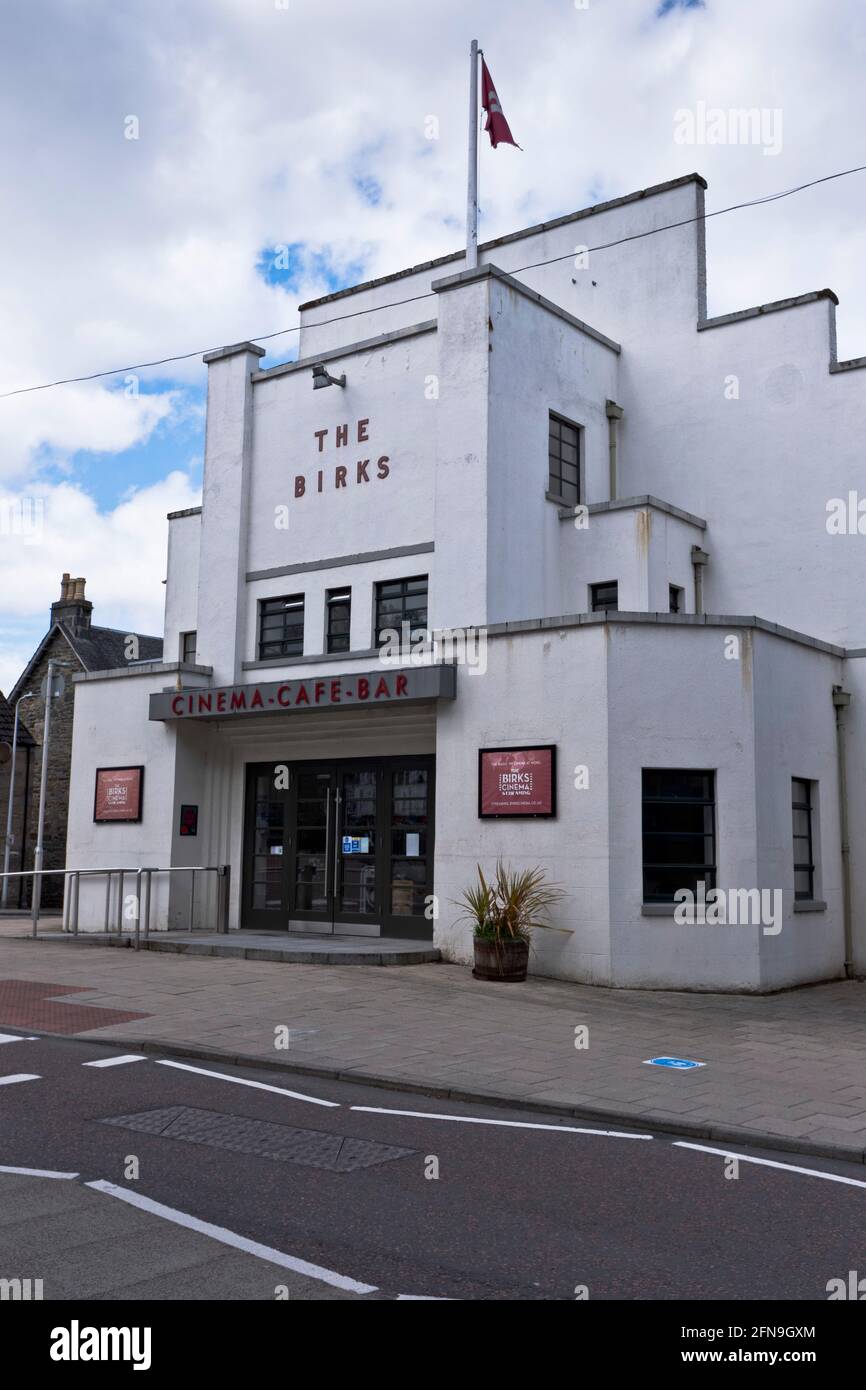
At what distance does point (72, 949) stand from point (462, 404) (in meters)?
9.67

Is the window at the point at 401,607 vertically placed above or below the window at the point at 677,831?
above

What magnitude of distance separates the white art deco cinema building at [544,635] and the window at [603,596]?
5.5 inches

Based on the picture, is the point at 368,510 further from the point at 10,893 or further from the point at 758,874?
the point at 10,893

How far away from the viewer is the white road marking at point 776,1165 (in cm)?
655

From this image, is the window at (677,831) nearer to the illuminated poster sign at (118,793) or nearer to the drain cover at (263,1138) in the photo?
the drain cover at (263,1138)

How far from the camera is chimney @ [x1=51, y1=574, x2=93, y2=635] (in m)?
37.6

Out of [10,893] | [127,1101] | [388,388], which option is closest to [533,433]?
[388,388]

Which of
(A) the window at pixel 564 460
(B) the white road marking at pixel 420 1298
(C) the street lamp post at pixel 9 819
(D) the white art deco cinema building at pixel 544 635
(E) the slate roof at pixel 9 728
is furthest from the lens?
(E) the slate roof at pixel 9 728

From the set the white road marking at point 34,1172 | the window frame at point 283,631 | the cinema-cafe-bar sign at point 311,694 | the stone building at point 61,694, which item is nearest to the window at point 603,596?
the cinema-cafe-bar sign at point 311,694

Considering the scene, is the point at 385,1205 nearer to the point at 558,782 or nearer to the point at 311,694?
the point at 558,782

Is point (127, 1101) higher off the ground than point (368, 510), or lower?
lower

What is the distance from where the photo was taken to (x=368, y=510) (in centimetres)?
1855
